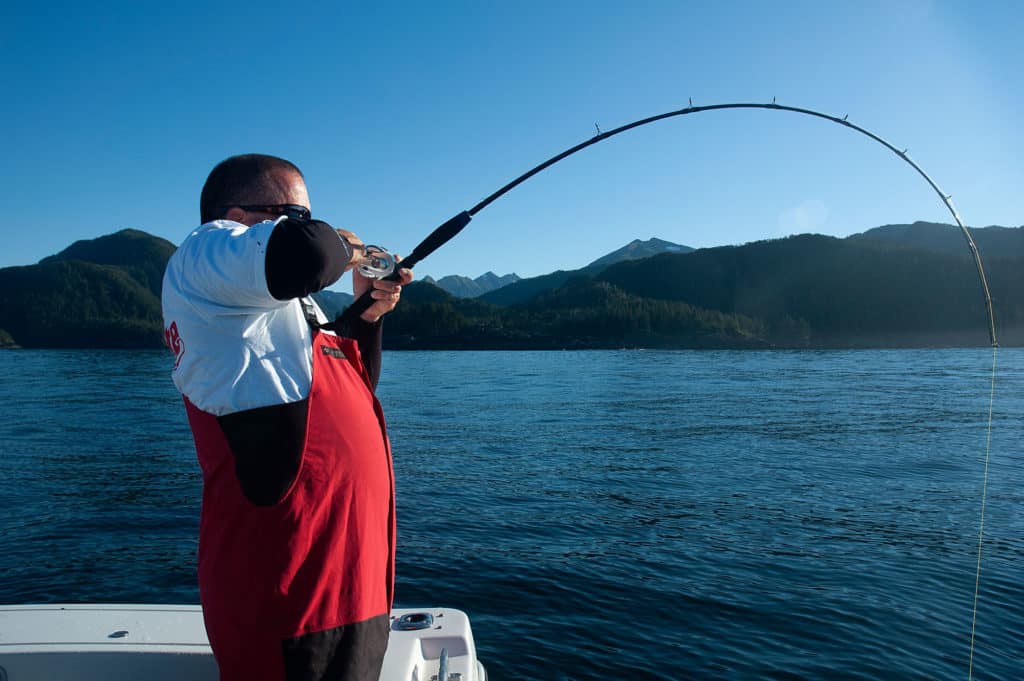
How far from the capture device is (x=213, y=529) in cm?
204

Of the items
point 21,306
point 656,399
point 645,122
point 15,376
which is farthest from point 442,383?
point 21,306

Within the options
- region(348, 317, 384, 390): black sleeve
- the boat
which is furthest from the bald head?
the boat

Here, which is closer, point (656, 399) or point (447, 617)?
point (447, 617)

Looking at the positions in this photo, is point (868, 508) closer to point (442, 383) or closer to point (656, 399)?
point (656, 399)

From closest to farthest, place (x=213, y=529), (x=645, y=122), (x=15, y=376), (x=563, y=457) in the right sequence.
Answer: (x=213, y=529)
(x=645, y=122)
(x=563, y=457)
(x=15, y=376)

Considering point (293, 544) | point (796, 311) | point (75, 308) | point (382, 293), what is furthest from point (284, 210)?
point (75, 308)

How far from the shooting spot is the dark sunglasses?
7.23 ft

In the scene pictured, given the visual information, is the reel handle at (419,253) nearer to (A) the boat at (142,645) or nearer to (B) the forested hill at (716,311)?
(A) the boat at (142,645)

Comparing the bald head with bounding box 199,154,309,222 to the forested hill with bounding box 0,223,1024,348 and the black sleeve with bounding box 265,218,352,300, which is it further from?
the forested hill with bounding box 0,223,1024,348

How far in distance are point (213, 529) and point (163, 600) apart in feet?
23.6

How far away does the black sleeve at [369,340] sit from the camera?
279 cm

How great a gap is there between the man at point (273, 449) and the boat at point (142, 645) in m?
1.13

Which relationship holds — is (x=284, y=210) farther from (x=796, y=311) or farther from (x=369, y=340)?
(x=796, y=311)

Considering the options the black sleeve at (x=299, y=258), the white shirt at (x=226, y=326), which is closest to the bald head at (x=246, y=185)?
the white shirt at (x=226, y=326)
